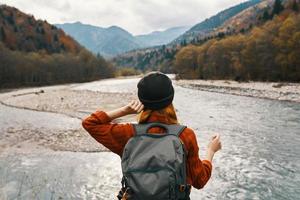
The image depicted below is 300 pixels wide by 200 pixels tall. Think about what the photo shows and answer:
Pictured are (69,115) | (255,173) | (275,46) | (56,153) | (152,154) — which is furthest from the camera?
(275,46)

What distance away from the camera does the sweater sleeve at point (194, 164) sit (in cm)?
324

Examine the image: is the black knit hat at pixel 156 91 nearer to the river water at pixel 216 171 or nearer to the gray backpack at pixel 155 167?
the gray backpack at pixel 155 167

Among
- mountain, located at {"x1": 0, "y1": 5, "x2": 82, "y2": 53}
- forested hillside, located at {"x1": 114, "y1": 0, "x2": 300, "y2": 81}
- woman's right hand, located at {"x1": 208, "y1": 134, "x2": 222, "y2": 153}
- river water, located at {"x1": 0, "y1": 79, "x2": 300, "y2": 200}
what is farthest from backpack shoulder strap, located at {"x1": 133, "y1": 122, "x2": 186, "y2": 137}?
mountain, located at {"x1": 0, "y1": 5, "x2": 82, "y2": 53}

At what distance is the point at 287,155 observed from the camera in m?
17.8

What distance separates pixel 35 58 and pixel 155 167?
12600cm

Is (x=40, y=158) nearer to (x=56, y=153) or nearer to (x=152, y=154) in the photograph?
(x=56, y=153)

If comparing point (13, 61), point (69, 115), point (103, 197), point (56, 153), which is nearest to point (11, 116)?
point (69, 115)

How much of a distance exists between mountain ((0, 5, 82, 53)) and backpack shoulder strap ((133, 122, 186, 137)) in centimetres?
16938

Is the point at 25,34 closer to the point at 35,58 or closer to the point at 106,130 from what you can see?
the point at 35,58

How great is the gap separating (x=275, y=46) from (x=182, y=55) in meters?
55.5

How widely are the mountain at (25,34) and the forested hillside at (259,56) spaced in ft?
282

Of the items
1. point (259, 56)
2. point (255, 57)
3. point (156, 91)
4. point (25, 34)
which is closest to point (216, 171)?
point (156, 91)

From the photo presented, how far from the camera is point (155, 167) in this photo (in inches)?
121

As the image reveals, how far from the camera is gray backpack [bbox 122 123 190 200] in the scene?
3.01 m
